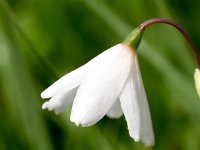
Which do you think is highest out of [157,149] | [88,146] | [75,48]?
[75,48]

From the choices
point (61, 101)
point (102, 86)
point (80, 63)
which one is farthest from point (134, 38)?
point (80, 63)

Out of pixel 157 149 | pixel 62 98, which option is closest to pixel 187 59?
pixel 157 149

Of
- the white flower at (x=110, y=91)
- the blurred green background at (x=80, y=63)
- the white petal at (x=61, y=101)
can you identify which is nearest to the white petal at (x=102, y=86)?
the white flower at (x=110, y=91)

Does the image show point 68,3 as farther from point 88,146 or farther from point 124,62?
point 124,62

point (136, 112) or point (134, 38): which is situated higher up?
point (134, 38)

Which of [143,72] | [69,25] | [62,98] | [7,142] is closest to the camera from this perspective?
[62,98]

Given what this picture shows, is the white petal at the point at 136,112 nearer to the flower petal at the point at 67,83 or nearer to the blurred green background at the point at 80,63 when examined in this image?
the flower petal at the point at 67,83

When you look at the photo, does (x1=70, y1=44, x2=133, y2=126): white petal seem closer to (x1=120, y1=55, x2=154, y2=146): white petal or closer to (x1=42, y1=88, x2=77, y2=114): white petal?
(x1=120, y1=55, x2=154, y2=146): white petal

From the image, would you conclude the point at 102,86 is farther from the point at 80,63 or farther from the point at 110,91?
the point at 80,63
